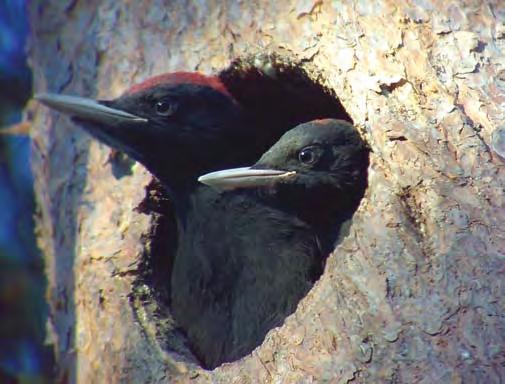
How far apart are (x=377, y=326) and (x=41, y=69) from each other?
7.82ft

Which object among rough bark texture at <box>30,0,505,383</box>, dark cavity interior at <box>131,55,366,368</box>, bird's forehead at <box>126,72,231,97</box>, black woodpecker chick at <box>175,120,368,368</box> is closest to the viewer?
rough bark texture at <box>30,0,505,383</box>

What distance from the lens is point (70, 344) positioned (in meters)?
3.90

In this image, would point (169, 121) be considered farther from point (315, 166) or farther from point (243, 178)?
point (315, 166)

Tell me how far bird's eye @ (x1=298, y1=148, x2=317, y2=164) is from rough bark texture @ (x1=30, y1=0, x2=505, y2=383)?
34cm

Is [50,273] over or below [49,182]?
below

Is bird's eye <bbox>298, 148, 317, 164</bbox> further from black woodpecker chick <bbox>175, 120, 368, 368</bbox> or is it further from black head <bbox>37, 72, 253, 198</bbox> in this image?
black head <bbox>37, 72, 253, 198</bbox>

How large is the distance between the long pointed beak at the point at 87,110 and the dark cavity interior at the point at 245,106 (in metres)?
0.30

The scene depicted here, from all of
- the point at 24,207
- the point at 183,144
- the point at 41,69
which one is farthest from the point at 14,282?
the point at 183,144

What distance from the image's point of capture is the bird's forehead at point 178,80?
392 cm

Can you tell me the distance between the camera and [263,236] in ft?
13.2

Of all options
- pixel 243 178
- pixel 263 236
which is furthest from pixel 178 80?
pixel 263 236

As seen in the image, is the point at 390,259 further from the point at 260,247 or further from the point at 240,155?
the point at 240,155

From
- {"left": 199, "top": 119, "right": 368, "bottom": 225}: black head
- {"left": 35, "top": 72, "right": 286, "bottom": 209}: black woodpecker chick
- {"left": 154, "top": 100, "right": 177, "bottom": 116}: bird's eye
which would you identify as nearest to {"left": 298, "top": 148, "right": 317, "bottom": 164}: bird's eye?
{"left": 199, "top": 119, "right": 368, "bottom": 225}: black head

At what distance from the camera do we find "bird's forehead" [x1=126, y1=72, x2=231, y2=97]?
3.92 metres
